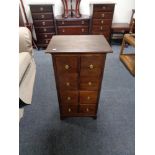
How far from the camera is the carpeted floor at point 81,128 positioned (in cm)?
142

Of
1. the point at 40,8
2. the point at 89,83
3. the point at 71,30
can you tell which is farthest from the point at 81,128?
the point at 40,8

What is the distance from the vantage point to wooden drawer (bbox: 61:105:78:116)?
162 cm

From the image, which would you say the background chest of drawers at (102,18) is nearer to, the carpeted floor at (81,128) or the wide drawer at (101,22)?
the wide drawer at (101,22)

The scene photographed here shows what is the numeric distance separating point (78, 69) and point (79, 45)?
0.21 m

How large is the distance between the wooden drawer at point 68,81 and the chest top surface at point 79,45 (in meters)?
0.24

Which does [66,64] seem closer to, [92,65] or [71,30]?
[92,65]

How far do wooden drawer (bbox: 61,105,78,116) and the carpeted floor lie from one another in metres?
0.10

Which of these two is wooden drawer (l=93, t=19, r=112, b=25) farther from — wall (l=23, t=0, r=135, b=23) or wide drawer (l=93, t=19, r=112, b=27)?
wall (l=23, t=0, r=135, b=23)

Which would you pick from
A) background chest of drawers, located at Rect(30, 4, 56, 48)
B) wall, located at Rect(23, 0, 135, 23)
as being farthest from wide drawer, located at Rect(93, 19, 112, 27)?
background chest of drawers, located at Rect(30, 4, 56, 48)

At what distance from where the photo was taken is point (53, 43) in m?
1.40

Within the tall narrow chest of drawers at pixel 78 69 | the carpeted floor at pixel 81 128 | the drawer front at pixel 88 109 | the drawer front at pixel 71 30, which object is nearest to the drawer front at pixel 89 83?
the tall narrow chest of drawers at pixel 78 69
